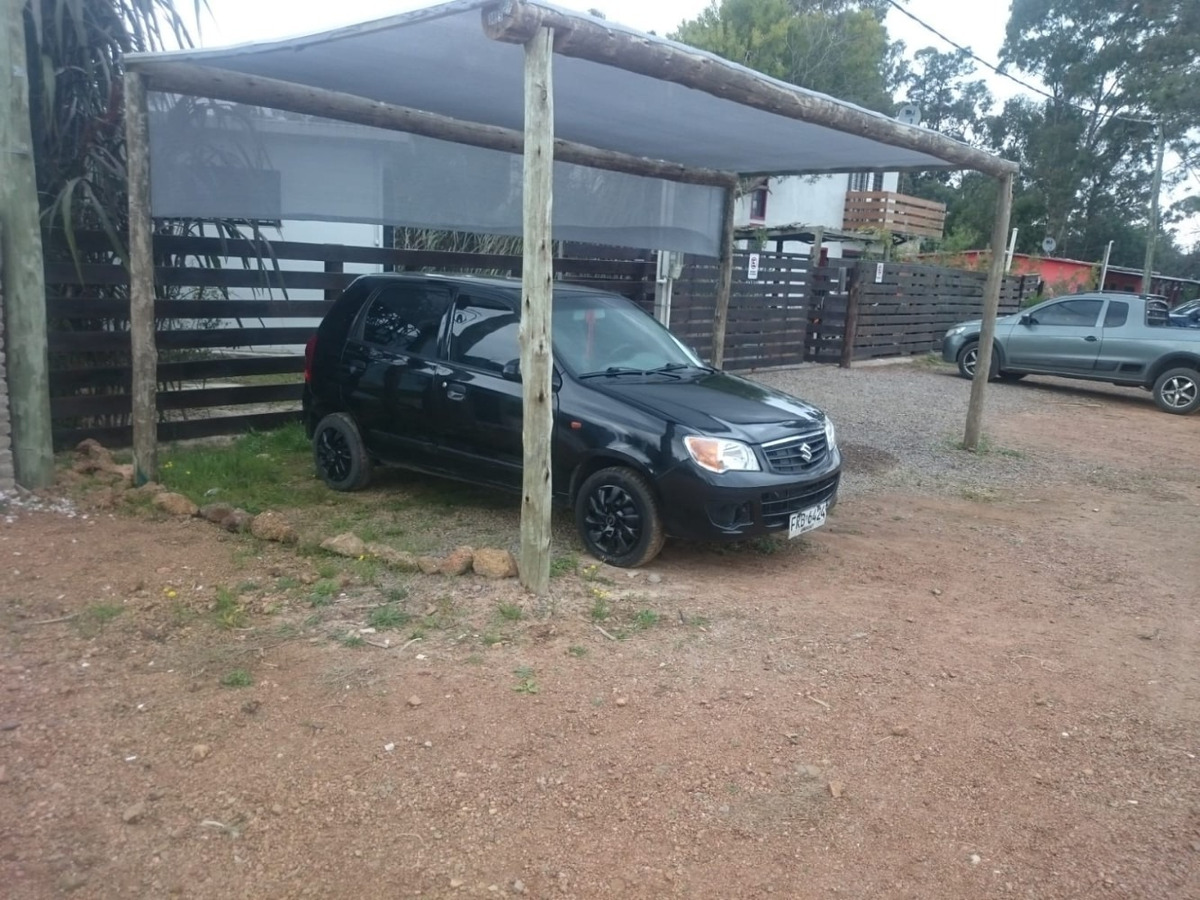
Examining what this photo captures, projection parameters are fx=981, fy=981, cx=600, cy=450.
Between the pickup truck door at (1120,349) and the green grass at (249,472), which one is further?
the pickup truck door at (1120,349)

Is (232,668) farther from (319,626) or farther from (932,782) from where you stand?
(932,782)

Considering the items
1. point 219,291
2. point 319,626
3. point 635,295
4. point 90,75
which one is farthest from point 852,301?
point 319,626

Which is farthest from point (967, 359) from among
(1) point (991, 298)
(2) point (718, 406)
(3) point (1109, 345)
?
(2) point (718, 406)

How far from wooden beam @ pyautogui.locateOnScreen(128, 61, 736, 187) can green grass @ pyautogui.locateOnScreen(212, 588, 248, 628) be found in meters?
3.59

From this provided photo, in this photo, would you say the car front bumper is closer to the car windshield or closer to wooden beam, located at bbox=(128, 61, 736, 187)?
the car windshield

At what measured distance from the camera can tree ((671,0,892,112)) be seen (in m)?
28.5

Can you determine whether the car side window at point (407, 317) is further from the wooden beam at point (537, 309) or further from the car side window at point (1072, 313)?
the car side window at point (1072, 313)

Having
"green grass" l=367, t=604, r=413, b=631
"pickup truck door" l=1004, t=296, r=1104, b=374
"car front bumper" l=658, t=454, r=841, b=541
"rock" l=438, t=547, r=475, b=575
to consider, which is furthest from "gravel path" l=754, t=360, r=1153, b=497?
"green grass" l=367, t=604, r=413, b=631

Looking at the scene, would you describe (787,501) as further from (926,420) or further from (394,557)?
(926,420)

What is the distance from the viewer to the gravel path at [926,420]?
29.1ft

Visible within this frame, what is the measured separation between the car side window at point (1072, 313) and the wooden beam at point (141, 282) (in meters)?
13.5

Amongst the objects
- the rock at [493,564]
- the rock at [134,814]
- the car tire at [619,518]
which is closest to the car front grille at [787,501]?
the car tire at [619,518]

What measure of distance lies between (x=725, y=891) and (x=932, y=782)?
41.8 inches

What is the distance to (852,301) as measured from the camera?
57.3 feet
